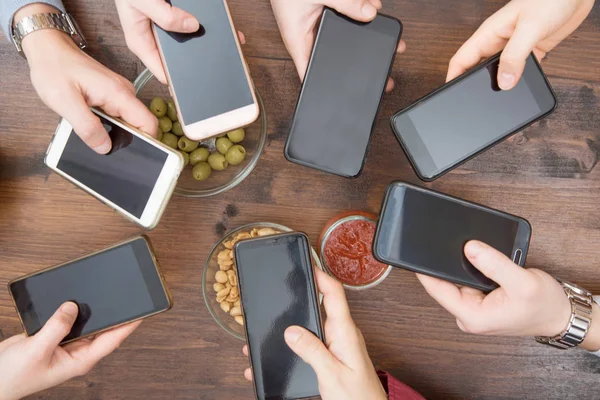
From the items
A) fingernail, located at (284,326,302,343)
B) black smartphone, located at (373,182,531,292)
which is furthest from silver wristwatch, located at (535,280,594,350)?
fingernail, located at (284,326,302,343)

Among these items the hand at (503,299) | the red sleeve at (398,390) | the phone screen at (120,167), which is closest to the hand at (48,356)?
the phone screen at (120,167)

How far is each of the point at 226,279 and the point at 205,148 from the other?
0.29 m

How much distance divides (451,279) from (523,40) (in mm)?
476

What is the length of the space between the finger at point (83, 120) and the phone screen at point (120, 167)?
0.03 metres

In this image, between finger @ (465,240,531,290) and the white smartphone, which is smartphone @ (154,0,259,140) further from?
finger @ (465,240,531,290)

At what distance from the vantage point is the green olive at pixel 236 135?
944 millimetres

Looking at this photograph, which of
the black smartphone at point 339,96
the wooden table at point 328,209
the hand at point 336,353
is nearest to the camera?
the hand at point 336,353

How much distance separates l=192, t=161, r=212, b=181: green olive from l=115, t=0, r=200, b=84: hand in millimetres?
182

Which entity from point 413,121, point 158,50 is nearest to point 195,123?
point 158,50

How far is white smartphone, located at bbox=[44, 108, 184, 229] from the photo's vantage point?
0.87 metres

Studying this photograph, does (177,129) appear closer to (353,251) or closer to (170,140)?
(170,140)

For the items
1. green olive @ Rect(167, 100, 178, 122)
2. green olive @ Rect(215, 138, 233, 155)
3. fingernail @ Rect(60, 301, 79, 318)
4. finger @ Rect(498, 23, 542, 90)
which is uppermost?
finger @ Rect(498, 23, 542, 90)

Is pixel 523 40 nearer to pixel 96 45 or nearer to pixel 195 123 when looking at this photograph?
pixel 195 123

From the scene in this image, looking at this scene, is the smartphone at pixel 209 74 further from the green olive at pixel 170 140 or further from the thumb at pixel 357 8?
the thumb at pixel 357 8
